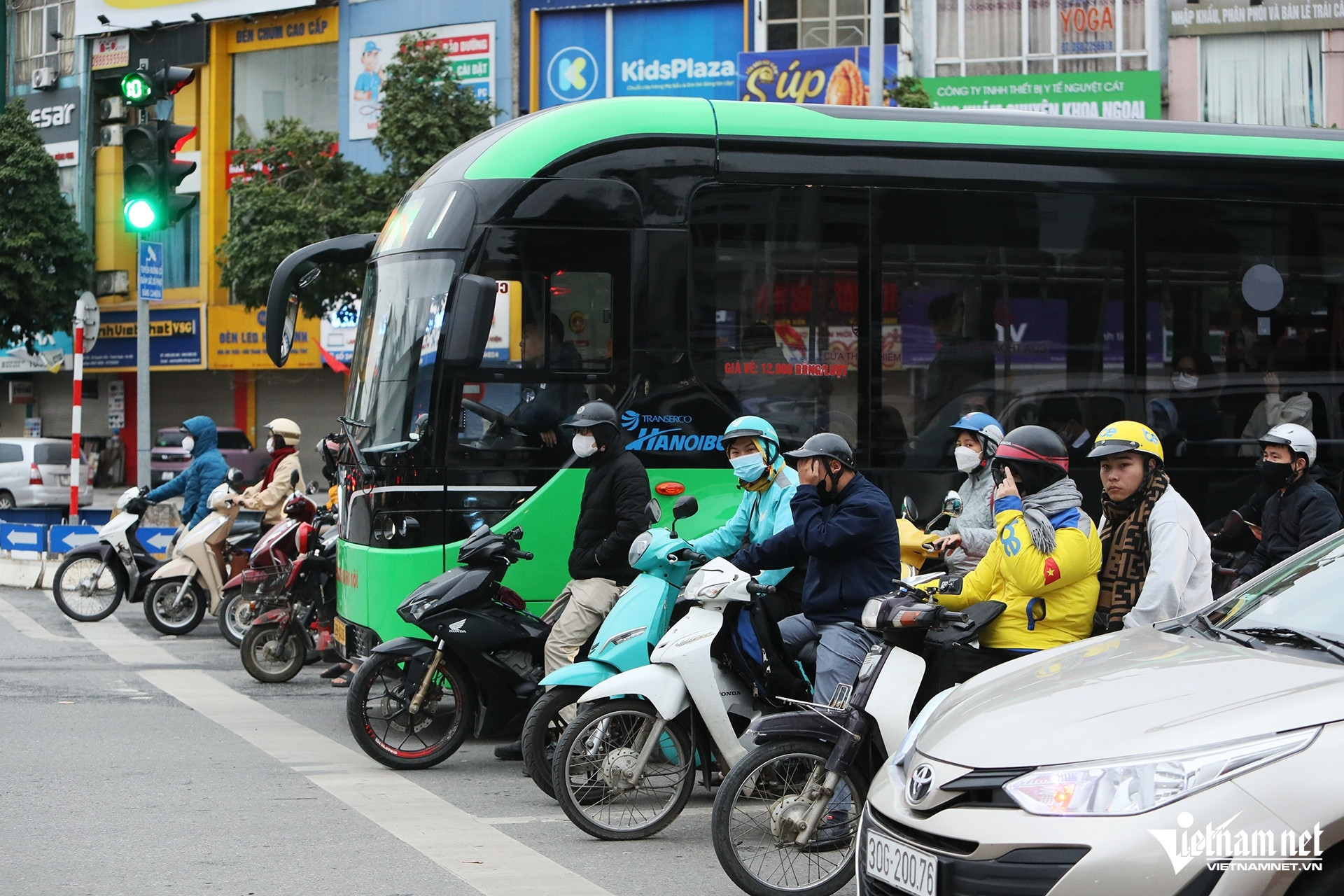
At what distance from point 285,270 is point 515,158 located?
1.82 meters

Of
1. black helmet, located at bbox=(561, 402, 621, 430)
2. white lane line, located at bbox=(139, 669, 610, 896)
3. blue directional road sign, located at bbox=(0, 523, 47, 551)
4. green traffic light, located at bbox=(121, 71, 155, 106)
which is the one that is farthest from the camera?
blue directional road sign, located at bbox=(0, 523, 47, 551)

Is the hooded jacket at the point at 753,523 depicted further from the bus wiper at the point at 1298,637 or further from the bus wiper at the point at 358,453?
the bus wiper at the point at 1298,637

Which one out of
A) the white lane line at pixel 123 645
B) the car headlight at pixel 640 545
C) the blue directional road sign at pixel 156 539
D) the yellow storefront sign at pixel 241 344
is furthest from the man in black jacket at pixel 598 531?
the yellow storefront sign at pixel 241 344

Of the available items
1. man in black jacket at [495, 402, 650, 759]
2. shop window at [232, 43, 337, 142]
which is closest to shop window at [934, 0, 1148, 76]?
shop window at [232, 43, 337, 142]

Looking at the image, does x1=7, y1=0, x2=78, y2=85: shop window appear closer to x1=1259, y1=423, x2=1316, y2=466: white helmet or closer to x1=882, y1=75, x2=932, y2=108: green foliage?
x1=882, y1=75, x2=932, y2=108: green foliage

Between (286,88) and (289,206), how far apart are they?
491 inches

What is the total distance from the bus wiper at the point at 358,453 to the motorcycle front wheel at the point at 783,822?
12.9 feet

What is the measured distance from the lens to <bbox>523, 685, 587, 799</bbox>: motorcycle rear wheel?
658 centimetres

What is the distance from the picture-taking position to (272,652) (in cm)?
1034

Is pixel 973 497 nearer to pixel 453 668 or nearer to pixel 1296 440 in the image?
pixel 1296 440

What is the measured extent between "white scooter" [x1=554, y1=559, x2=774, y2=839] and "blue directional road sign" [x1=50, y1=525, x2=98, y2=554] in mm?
10493

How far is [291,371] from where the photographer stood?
36.8m

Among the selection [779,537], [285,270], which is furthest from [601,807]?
[285,270]

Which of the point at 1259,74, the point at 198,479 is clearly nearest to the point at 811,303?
the point at 198,479
